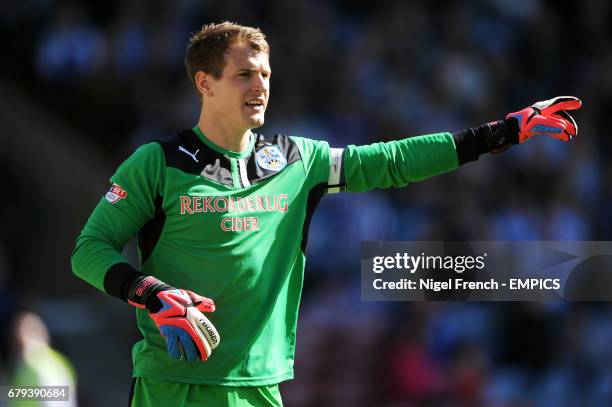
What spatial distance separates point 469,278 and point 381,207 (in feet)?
13.3

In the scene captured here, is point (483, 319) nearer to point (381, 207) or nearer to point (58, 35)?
point (381, 207)

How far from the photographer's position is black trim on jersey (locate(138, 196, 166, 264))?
3.86 m

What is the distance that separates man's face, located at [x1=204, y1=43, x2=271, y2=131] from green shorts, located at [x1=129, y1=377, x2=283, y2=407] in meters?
0.93

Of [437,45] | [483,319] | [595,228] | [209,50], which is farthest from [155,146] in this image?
[437,45]

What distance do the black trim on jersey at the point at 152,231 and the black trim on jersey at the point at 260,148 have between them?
35cm

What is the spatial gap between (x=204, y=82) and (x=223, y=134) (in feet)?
0.67

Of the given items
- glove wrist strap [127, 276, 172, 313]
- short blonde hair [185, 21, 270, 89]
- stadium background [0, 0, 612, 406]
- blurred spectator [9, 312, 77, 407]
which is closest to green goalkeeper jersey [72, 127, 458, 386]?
glove wrist strap [127, 276, 172, 313]

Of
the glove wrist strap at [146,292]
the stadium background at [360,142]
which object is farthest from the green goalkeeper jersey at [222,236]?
the stadium background at [360,142]

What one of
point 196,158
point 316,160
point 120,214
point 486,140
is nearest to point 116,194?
point 120,214

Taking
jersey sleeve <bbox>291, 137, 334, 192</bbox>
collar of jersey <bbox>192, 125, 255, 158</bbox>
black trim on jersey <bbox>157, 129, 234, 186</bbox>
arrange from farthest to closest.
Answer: jersey sleeve <bbox>291, 137, 334, 192</bbox>
collar of jersey <bbox>192, 125, 255, 158</bbox>
black trim on jersey <bbox>157, 129, 234, 186</bbox>

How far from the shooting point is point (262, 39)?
13.2ft


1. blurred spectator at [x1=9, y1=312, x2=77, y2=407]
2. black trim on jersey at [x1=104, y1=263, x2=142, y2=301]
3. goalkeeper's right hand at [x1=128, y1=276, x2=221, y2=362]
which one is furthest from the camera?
blurred spectator at [x1=9, y1=312, x2=77, y2=407]

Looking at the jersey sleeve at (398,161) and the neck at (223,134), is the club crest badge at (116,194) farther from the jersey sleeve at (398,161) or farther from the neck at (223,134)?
the jersey sleeve at (398,161)

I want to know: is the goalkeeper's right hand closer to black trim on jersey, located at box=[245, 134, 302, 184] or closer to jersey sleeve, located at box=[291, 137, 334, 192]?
black trim on jersey, located at box=[245, 134, 302, 184]
